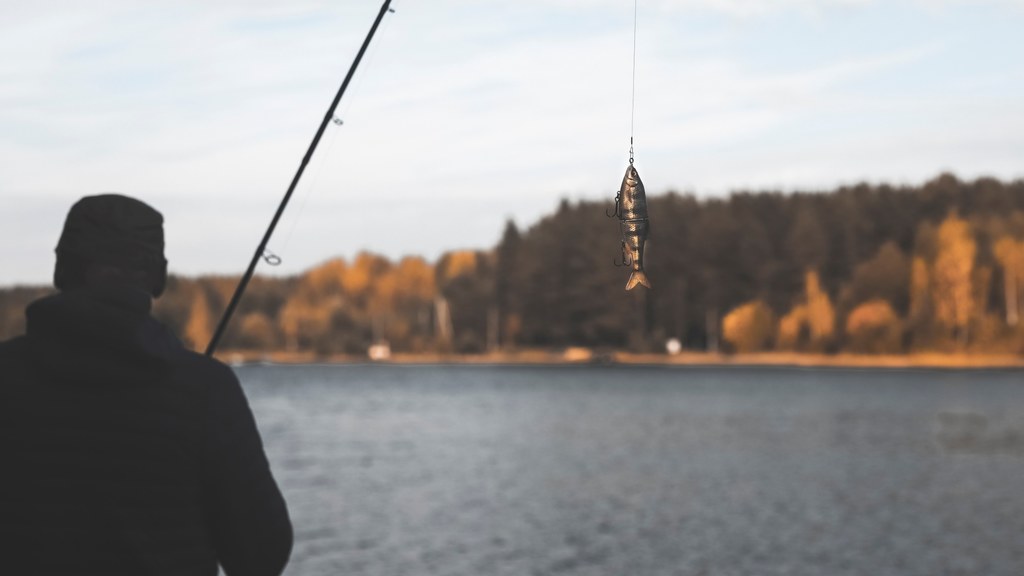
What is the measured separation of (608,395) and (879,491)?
174 ft

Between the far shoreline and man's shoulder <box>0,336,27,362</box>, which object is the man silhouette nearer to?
man's shoulder <box>0,336,27,362</box>

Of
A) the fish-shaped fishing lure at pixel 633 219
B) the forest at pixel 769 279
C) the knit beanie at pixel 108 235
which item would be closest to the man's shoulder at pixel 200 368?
the knit beanie at pixel 108 235

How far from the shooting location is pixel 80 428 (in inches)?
95.3

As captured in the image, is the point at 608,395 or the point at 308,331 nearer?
the point at 608,395

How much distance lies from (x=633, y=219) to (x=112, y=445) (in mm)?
1820

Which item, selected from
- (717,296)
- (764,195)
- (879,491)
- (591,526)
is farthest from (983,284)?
(591,526)

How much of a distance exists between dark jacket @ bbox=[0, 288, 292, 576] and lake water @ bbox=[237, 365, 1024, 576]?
68.1ft

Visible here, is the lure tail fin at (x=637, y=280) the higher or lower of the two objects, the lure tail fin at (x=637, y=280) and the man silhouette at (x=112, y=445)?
the higher

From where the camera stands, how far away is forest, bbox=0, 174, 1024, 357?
99375mm

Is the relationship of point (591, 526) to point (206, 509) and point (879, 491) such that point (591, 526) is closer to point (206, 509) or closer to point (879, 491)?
point (879, 491)

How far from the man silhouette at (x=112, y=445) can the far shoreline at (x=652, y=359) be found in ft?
332

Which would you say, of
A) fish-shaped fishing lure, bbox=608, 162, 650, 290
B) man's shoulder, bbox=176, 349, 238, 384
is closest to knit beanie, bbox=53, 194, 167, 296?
man's shoulder, bbox=176, 349, 238, 384

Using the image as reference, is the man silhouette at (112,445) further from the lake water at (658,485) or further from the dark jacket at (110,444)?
the lake water at (658,485)

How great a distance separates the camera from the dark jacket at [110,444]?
2.41 metres
